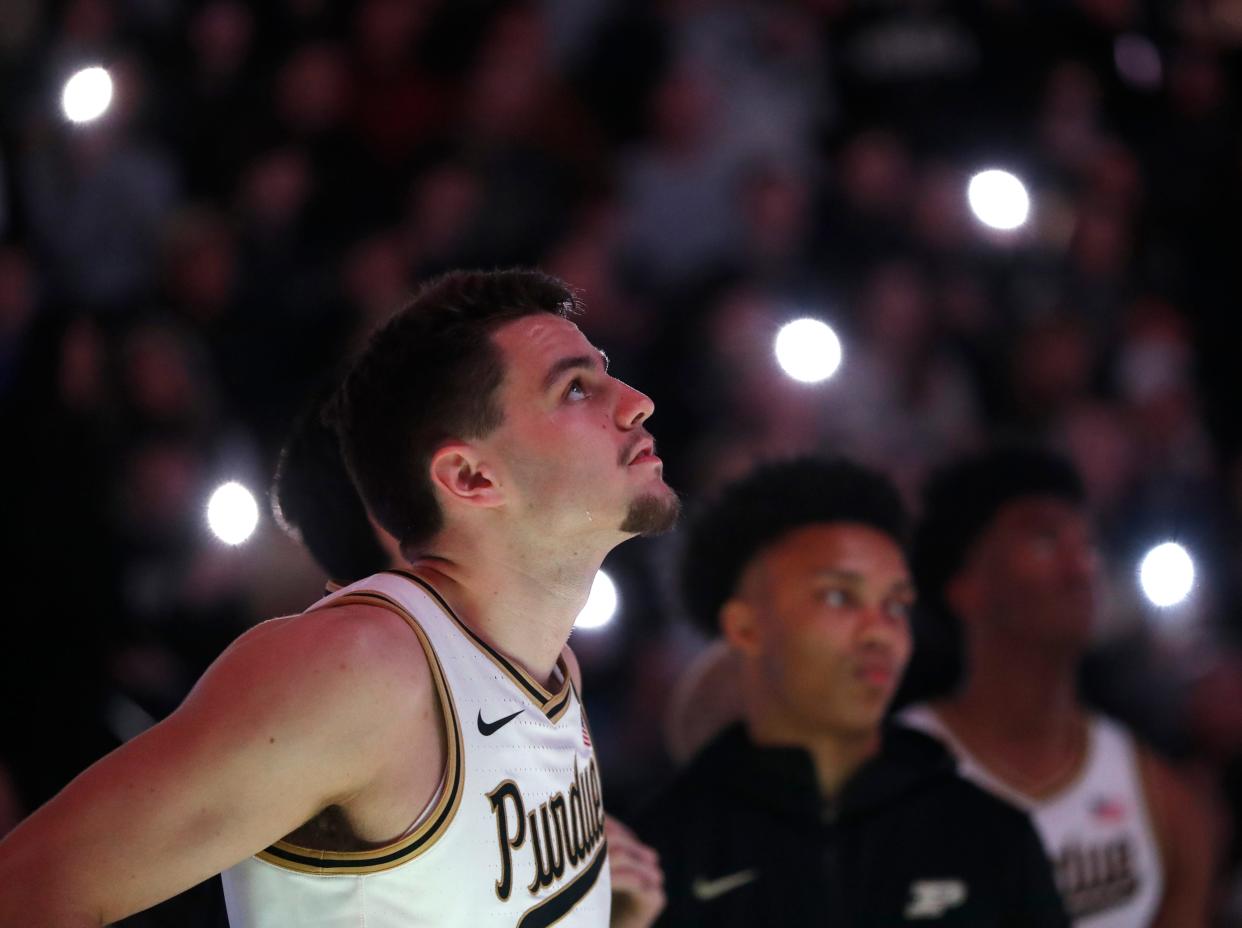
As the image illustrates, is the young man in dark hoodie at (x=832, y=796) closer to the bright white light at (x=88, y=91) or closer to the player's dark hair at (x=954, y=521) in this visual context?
the player's dark hair at (x=954, y=521)

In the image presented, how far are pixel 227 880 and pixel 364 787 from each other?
0.28 meters

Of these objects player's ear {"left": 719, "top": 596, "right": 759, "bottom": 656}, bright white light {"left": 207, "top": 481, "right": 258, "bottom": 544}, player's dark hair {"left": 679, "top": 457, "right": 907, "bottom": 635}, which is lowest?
player's ear {"left": 719, "top": 596, "right": 759, "bottom": 656}

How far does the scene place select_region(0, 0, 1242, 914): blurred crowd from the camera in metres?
4.07

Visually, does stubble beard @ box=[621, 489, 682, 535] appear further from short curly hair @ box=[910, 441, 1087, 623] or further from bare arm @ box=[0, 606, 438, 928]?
short curly hair @ box=[910, 441, 1087, 623]

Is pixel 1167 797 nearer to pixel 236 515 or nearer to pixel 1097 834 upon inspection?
pixel 1097 834

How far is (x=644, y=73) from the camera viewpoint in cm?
572

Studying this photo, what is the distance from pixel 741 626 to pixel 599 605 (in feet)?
2.71

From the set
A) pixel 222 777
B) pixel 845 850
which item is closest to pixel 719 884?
pixel 845 850

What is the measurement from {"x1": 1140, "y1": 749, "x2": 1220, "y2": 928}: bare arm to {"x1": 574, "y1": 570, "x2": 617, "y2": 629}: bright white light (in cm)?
149

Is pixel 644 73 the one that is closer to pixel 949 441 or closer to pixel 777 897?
pixel 949 441

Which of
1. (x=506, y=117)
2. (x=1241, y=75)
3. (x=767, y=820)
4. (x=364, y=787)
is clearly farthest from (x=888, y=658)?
(x=1241, y=75)

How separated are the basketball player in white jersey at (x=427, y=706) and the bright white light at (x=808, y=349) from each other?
1759mm

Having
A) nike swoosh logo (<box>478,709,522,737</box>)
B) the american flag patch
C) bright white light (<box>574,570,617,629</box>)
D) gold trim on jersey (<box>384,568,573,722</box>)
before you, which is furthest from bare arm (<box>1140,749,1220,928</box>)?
nike swoosh logo (<box>478,709,522,737</box>)

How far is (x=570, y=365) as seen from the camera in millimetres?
2293
